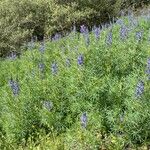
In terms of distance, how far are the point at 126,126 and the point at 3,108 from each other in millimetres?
2325

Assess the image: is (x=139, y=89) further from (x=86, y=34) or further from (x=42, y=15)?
(x=42, y=15)

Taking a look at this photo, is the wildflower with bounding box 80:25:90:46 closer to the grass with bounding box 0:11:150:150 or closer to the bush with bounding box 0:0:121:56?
the grass with bounding box 0:11:150:150

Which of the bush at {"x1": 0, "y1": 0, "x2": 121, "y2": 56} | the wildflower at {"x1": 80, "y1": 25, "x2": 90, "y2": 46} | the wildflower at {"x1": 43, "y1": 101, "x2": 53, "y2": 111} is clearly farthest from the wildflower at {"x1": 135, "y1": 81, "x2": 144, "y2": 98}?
the bush at {"x1": 0, "y1": 0, "x2": 121, "y2": 56}

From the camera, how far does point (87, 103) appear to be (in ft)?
19.6

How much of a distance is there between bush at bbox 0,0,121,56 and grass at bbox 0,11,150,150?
7.55m

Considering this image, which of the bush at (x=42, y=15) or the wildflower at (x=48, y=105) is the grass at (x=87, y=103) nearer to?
the wildflower at (x=48, y=105)

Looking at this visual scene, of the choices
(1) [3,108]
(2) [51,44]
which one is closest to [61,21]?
(2) [51,44]

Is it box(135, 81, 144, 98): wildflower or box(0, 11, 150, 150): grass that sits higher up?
box(135, 81, 144, 98): wildflower

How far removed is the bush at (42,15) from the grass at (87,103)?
755cm

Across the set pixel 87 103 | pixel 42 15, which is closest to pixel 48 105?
pixel 87 103

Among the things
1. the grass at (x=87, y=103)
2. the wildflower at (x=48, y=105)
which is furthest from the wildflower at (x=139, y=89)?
the wildflower at (x=48, y=105)

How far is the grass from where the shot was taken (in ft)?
17.5

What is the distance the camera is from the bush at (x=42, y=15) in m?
14.6

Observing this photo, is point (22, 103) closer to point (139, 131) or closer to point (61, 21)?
point (139, 131)
